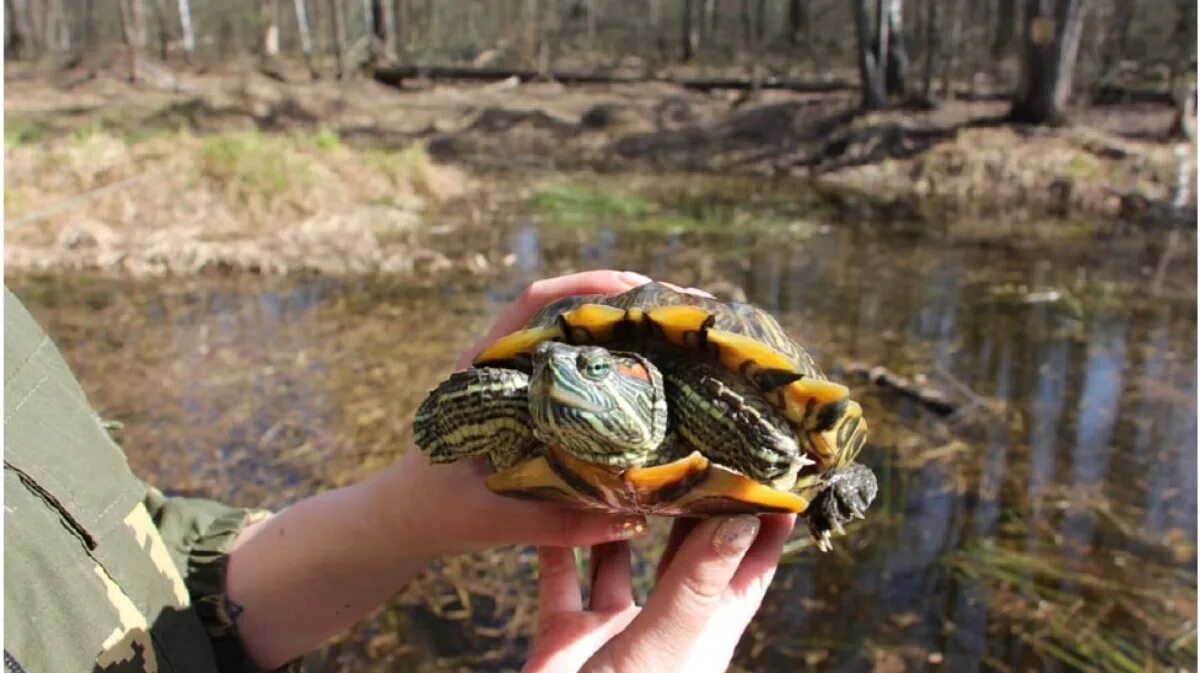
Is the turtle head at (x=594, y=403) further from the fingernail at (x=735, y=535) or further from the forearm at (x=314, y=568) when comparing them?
the forearm at (x=314, y=568)

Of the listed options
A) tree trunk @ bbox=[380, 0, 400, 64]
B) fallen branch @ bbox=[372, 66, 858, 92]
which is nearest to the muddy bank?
fallen branch @ bbox=[372, 66, 858, 92]

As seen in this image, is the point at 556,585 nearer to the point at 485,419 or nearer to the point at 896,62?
the point at 485,419

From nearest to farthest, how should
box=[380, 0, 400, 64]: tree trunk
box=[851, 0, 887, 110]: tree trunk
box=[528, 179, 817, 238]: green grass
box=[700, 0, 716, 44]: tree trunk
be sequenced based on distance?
box=[528, 179, 817, 238]: green grass, box=[851, 0, 887, 110]: tree trunk, box=[380, 0, 400, 64]: tree trunk, box=[700, 0, 716, 44]: tree trunk

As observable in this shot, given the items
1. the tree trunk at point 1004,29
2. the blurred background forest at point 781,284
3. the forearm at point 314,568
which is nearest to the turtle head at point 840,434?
Answer: the forearm at point 314,568

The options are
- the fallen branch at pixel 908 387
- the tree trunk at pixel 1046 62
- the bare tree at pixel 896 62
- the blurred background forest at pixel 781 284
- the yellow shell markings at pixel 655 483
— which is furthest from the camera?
the bare tree at pixel 896 62

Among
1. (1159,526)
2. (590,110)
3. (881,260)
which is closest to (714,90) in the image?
(590,110)

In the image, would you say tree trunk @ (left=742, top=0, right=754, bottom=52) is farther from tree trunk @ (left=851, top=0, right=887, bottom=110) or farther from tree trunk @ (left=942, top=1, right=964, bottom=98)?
tree trunk @ (left=851, top=0, right=887, bottom=110)
